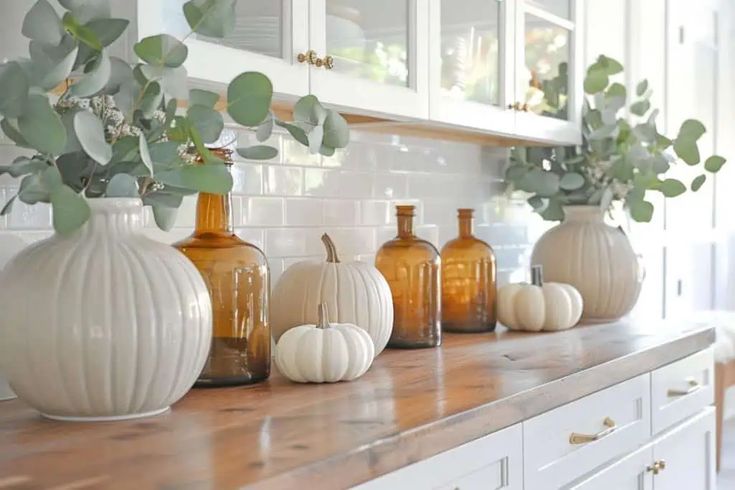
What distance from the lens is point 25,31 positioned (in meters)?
1.45

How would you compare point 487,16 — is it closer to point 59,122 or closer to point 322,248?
point 322,248

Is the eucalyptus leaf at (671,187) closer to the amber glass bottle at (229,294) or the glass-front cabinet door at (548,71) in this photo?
the glass-front cabinet door at (548,71)

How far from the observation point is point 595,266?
9.94ft

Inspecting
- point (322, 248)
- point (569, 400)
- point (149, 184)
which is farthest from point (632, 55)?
point (149, 184)

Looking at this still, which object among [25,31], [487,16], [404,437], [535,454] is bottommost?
[535,454]

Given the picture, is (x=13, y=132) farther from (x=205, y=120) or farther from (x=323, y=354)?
(x=323, y=354)

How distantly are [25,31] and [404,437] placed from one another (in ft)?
2.53

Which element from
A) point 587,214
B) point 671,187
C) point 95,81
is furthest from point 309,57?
point 671,187

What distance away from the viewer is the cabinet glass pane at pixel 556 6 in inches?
115

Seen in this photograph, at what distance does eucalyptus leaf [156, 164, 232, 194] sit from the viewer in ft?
5.16

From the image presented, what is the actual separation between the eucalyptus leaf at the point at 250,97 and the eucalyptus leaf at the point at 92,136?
0.23m

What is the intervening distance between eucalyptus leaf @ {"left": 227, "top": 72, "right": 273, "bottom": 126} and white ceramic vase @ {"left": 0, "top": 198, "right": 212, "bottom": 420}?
0.69 ft

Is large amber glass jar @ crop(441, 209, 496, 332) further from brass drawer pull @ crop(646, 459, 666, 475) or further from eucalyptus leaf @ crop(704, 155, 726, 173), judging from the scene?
eucalyptus leaf @ crop(704, 155, 726, 173)

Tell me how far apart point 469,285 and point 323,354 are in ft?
3.00
